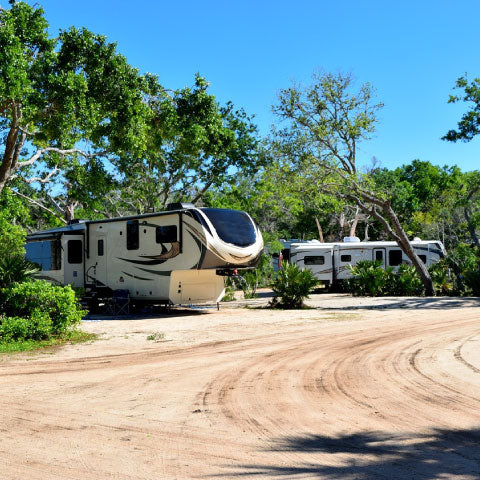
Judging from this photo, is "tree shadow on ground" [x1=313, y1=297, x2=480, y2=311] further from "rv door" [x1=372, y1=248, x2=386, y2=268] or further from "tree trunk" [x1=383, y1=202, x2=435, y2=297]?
"rv door" [x1=372, y1=248, x2=386, y2=268]

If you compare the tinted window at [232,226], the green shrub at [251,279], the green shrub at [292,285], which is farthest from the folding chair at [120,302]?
the green shrub at [251,279]

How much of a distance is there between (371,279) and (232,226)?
9.83 meters

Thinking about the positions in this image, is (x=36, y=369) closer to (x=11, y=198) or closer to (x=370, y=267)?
(x=11, y=198)

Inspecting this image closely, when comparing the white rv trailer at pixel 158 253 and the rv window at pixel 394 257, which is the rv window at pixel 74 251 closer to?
the white rv trailer at pixel 158 253

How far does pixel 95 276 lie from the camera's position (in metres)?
19.3

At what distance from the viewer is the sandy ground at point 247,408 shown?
4465mm

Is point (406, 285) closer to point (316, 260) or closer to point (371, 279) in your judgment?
point (371, 279)

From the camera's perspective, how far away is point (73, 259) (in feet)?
63.6

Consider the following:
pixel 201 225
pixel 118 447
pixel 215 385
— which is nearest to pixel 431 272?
pixel 201 225

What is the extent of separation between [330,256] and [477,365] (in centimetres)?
2103

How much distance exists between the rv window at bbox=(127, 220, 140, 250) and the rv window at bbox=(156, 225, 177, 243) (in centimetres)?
91

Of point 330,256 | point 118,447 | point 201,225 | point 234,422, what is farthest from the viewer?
point 330,256

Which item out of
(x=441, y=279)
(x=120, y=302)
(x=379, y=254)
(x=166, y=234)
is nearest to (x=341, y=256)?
(x=379, y=254)

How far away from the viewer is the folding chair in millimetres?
18000
